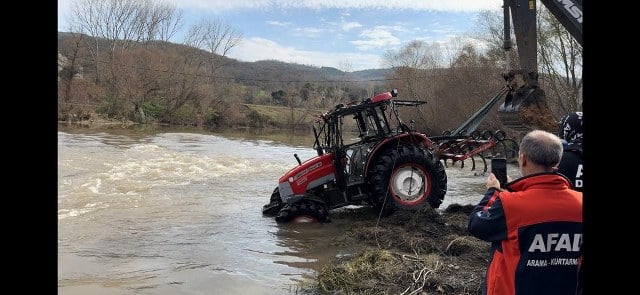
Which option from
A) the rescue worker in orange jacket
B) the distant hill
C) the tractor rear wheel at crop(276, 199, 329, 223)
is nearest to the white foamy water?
the tractor rear wheel at crop(276, 199, 329, 223)

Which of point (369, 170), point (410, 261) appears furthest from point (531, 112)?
point (410, 261)

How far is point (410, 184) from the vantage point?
8469 mm

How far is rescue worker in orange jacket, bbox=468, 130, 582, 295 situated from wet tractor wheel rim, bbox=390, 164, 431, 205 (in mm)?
5823

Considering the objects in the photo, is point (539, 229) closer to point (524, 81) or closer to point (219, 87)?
point (524, 81)

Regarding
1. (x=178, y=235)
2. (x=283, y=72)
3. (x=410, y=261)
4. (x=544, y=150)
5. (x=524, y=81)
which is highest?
(x=283, y=72)

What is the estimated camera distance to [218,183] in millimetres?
13133

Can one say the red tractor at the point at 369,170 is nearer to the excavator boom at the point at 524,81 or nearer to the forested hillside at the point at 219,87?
the excavator boom at the point at 524,81

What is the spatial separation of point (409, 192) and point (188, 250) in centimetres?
374

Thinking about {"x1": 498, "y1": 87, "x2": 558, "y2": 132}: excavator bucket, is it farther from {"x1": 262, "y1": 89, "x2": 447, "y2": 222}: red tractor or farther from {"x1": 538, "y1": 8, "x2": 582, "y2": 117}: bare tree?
{"x1": 538, "y1": 8, "x2": 582, "y2": 117}: bare tree

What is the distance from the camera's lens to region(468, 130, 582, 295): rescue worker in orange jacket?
2402mm

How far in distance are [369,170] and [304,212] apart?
4.21 feet

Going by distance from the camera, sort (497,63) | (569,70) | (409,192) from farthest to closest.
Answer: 1. (497,63)
2. (569,70)
3. (409,192)
